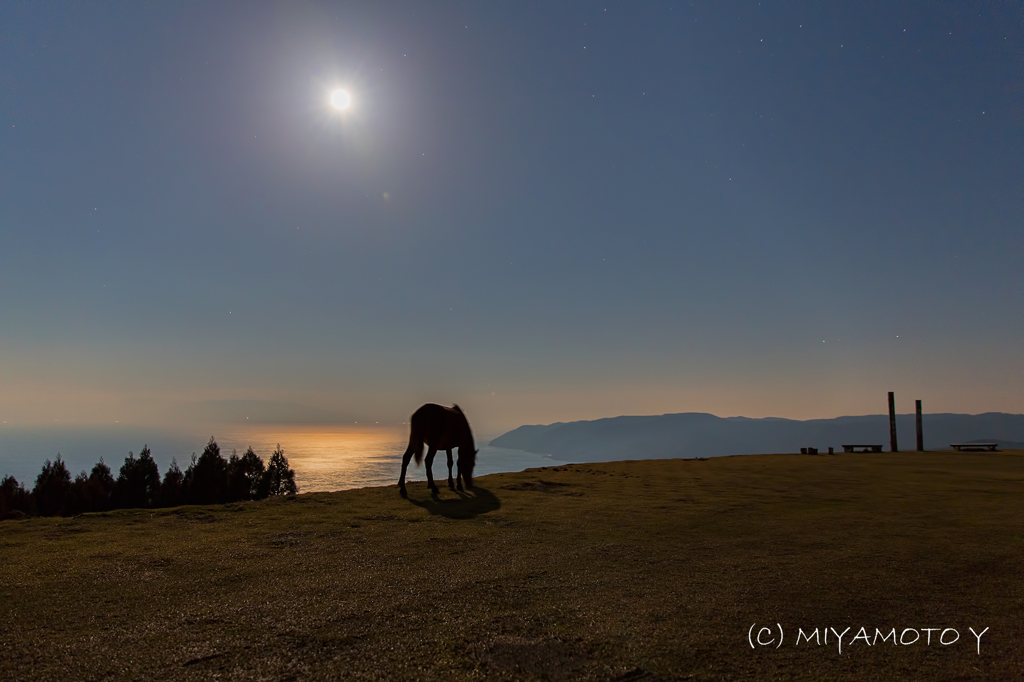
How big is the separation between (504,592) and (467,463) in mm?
9322

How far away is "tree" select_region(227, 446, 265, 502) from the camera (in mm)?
55188

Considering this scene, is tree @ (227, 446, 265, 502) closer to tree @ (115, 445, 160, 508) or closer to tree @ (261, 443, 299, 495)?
tree @ (261, 443, 299, 495)

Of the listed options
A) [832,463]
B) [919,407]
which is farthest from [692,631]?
[919,407]

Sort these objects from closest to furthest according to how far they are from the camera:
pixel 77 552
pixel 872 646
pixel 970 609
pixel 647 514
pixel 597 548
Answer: pixel 872 646 → pixel 970 609 → pixel 77 552 → pixel 597 548 → pixel 647 514

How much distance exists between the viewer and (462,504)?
10.8m

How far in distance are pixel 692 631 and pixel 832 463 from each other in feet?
72.0

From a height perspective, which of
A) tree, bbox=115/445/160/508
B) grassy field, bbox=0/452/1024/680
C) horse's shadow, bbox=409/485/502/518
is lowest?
tree, bbox=115/445/160/508

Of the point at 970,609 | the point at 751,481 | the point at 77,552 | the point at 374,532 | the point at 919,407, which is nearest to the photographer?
the point at 970,609

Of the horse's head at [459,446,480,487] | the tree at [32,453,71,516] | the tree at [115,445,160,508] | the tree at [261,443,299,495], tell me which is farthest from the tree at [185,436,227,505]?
the horse's head at [459,446,480,487]

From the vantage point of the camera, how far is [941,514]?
963 cm

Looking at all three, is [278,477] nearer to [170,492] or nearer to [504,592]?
[170,492]

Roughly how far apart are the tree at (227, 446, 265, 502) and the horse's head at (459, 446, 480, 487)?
44537 millimetres

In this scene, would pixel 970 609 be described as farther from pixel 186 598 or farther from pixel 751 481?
pixel 751 481

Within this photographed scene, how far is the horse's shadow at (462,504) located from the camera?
385 inches
